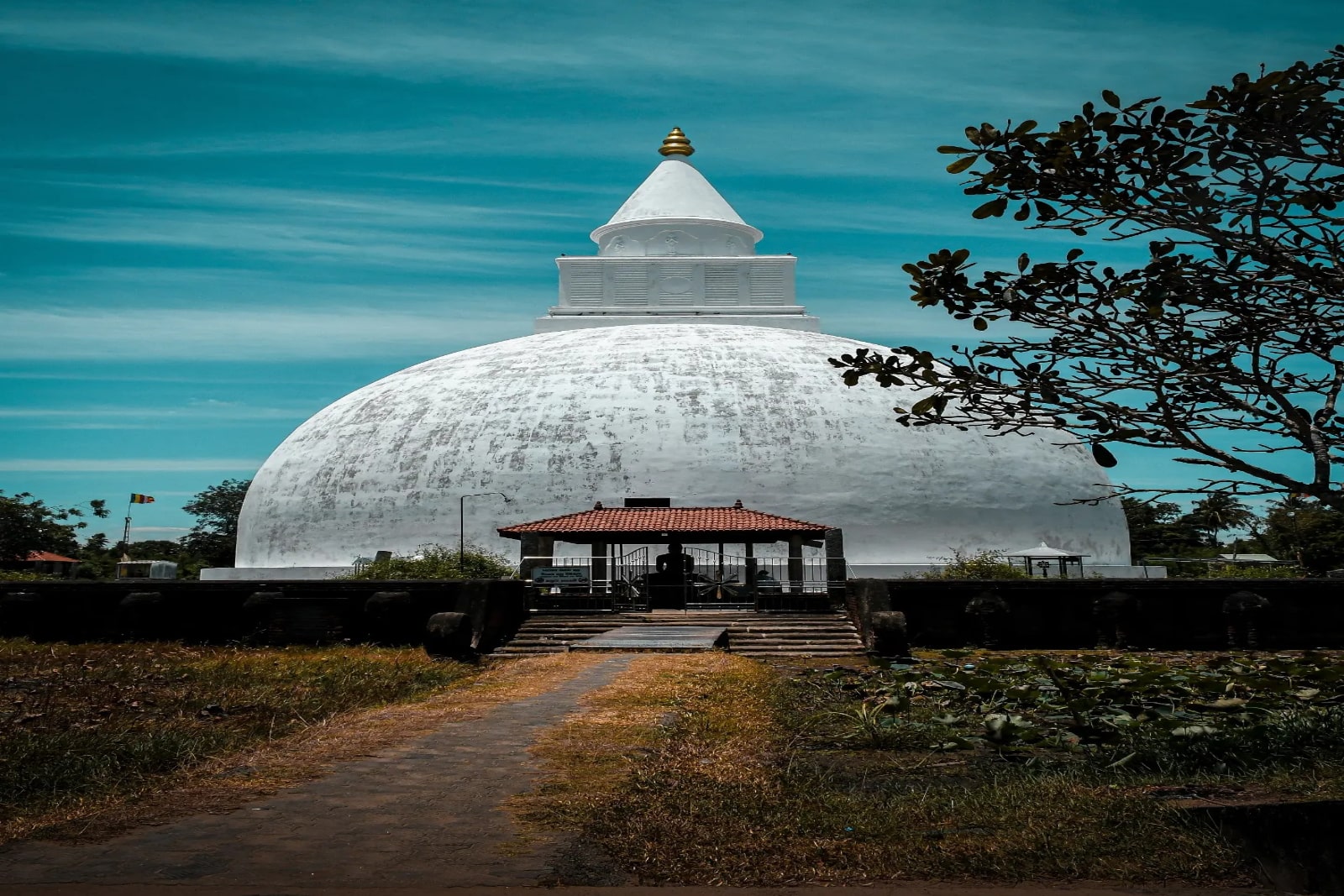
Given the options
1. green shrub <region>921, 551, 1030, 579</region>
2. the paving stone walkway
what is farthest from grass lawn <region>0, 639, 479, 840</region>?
green shrub <region>921, 551, 1030, 579</region>

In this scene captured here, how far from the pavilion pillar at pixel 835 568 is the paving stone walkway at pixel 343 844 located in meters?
12.9

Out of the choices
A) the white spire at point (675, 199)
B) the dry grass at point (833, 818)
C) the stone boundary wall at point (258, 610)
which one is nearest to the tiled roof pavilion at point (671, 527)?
the stone boundary wall at point (258, 610)

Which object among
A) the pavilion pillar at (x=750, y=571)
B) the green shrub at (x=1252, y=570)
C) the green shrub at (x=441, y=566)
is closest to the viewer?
the pavilion pillar at (x=750, y=571)

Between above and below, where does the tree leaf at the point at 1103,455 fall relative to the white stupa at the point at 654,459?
below

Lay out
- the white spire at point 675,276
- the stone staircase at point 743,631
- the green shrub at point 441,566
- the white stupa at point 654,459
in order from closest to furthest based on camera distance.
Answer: the stone staircase at point 743,631 → the green shrub at point 441,566 → the white stupa at point 654,459 → the white spire at point 675,276

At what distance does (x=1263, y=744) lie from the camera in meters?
6.54

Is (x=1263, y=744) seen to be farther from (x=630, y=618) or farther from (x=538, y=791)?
(x=630, y=618)

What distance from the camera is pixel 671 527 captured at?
792 inches

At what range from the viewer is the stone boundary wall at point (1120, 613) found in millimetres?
16172

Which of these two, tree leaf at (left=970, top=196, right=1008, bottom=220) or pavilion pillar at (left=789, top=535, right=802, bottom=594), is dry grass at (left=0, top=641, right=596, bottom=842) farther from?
pavilion pillar at (left=789, top=535, right=802, bottom=594)

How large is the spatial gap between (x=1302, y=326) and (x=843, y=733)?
3.63 m

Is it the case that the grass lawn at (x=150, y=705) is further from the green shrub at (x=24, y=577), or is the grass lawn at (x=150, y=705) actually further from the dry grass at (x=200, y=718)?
the green shrub at (x=24, y=577)

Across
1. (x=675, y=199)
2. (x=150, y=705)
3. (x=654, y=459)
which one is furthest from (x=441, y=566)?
(x=675, y=199)

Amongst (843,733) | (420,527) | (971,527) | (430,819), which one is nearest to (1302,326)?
(843,733)
